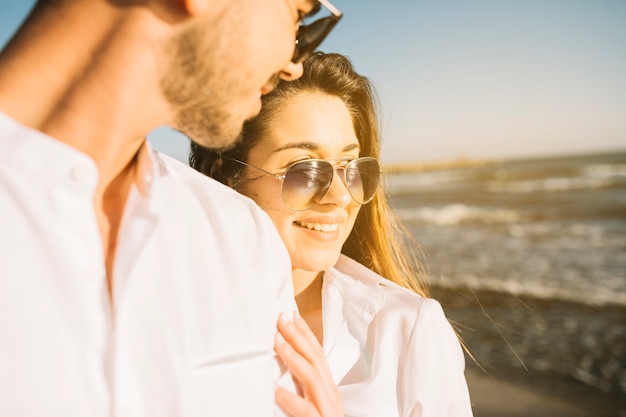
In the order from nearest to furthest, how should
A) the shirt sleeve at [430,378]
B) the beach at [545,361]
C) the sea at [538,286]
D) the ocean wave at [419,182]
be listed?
A: the shirt sleeve at [430,378], the beach at [545,361], the sea at [538,286], the ocean wave at [419,182]

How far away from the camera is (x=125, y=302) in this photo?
5.02 ft

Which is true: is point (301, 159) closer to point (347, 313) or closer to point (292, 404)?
point (347, 313)

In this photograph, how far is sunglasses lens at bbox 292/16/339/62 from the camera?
2053 millimetres

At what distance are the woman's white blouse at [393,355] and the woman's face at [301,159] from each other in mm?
254

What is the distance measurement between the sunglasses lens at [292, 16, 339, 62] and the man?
0.25ft

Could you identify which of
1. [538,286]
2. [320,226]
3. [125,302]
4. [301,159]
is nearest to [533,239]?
[538,286]

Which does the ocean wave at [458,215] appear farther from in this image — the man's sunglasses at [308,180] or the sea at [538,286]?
the man's sunglasses at [308,180]

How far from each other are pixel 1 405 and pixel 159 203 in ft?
2.31

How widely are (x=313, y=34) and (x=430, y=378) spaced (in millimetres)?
1516

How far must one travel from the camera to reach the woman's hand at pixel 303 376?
1.90 m

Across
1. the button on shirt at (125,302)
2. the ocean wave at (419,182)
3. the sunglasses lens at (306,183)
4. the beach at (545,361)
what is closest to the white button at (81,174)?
the button on shirt at (125,302)

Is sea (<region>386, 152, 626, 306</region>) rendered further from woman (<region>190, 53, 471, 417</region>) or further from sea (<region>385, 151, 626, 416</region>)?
woman (<region>190, 53, 471, 417</region>)

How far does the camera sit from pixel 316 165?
269 cm

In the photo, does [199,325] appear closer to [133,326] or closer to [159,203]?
[133,326]
